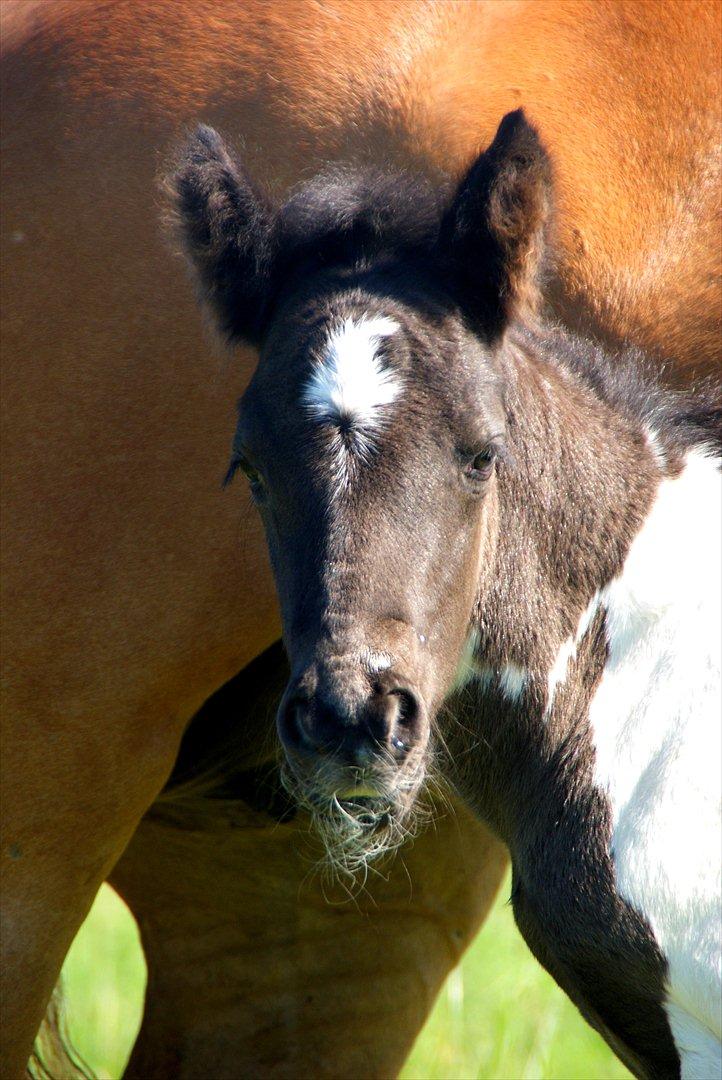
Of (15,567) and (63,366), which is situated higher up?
(63,366)

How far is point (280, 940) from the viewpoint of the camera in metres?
3.98

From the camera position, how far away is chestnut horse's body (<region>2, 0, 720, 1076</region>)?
2969 mm

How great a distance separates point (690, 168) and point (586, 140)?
251 mm

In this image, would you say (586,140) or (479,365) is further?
(586,140)

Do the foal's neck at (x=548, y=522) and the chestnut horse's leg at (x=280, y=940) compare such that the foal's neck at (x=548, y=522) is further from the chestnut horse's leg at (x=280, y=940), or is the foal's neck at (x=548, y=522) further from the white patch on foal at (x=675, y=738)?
the chestnut horse's leg at (x=280, y=940)

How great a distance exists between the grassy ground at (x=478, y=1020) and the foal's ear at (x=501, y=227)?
2801 mm

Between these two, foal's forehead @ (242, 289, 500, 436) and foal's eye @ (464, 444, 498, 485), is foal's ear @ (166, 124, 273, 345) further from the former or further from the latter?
foal's eye @ (464, 444, 498, 485)

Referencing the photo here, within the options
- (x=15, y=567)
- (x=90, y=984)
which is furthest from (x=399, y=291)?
(x=90, y=984)

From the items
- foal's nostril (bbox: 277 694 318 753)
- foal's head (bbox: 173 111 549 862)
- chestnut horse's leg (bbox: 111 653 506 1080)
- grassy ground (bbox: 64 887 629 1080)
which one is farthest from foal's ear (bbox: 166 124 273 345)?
grassy ground (bbox: 64 887 629 1080)

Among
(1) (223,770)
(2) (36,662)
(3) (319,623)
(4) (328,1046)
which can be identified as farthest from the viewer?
(4) (328,1046)

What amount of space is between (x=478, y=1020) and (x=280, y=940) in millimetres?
1151

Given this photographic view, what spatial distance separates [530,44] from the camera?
3.09m

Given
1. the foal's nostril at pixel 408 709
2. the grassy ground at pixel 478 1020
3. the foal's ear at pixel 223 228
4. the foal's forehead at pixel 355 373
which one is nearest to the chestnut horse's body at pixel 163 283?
the foal's ear at pixel 223 228

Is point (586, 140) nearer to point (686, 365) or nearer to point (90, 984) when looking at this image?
point (686, 365)
